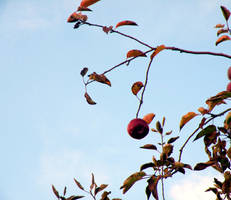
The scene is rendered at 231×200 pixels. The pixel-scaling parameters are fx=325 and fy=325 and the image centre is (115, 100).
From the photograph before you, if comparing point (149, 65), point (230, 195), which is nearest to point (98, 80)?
point (149, 65)

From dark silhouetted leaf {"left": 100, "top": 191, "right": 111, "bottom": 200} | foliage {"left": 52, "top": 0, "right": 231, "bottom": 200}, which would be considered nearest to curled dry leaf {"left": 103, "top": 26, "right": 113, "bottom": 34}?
foliage {"left": 52, "top": 0, "right": 231, "bottom": 200}

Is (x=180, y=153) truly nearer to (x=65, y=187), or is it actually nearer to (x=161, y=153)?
(x=161, y=153)

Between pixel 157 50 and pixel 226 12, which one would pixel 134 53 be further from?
pixel 226 12

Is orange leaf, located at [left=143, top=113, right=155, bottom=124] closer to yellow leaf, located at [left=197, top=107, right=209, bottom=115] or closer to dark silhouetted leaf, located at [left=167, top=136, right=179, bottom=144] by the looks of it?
dark silhouetted leaf, located at [left=167, top=136, right=179, bottom=144]

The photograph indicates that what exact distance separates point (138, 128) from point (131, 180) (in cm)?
31

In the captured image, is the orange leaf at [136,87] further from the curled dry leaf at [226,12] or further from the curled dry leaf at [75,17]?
the curled dry leaf at [226,12]

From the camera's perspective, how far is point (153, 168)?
72.8 inches

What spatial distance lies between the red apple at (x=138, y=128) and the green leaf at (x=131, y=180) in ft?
0.85

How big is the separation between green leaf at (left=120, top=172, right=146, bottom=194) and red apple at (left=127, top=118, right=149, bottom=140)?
26cm

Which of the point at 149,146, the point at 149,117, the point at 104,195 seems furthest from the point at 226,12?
the point at 104,195

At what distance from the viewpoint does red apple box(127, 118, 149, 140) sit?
195cm

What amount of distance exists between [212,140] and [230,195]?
396 millimetres

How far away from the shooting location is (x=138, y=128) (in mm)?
1951

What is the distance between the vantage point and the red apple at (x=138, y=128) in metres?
1.95
